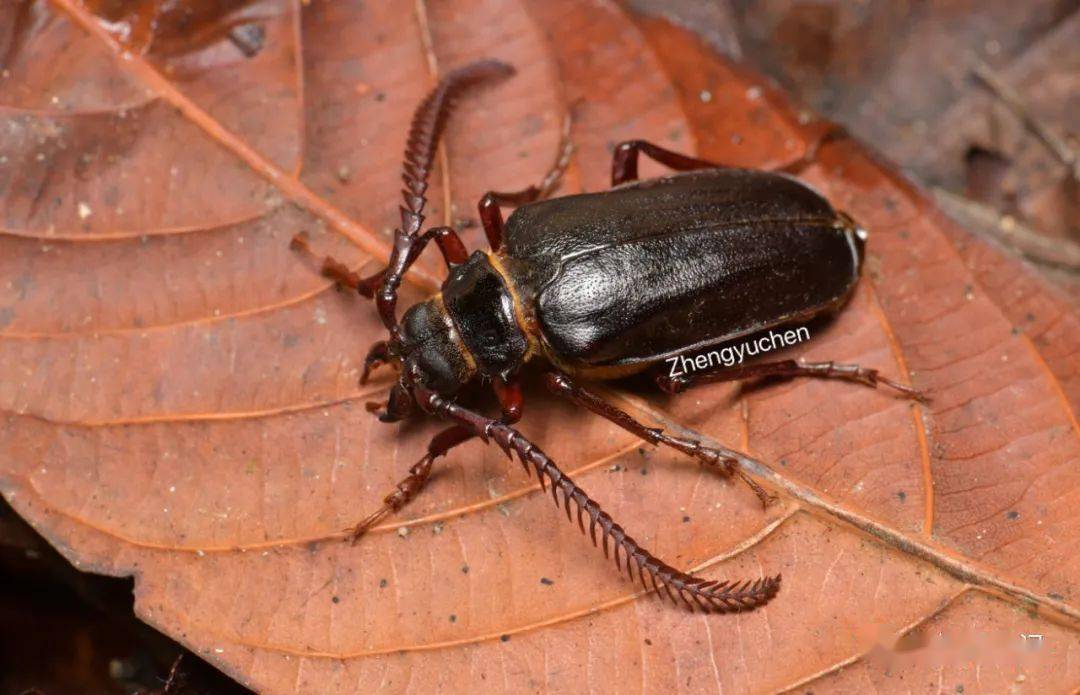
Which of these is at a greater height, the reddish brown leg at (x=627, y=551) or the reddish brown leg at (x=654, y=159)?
the reddish brown leg at (x=654, y=159)

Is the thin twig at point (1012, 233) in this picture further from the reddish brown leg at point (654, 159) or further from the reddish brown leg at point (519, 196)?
the reddish brown leg at point (519, 196)

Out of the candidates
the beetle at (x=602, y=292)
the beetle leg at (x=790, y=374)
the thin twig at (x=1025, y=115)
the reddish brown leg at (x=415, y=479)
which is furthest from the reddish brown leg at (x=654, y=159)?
the thin twig at (x=1025, y=115)

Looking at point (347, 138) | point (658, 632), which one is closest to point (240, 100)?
point (347, 138)

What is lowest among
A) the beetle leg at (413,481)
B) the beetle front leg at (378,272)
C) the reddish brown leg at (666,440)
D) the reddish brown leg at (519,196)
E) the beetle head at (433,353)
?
the beetle leg at (413,481)

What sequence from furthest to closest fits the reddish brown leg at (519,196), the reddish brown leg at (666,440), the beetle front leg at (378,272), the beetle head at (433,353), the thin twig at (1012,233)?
1. the thin twig at (1012,233)
2. the reddish brown leg at (519,196)
3. the beetle front leg at (378,272)
4. the beetle head at (433,353)
5. the reddish brown leg at (666,440)

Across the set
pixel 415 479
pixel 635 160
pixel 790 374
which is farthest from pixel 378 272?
pixel 790 374

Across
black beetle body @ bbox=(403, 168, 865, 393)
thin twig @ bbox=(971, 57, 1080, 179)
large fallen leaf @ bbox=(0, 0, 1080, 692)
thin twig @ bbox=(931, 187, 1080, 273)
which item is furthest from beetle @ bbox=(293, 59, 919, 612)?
thin twig @ bbox=(971, 57, 1080, 179)

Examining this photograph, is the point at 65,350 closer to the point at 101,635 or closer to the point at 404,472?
the point at 101,635
